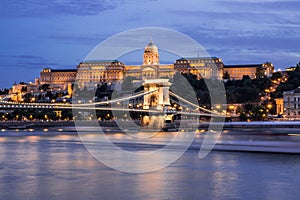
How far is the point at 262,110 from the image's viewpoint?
62812 mm

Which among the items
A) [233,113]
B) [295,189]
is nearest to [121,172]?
[295,189]

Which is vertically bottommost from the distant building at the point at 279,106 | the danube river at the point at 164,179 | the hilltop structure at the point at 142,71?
the danube river at the point at 164,179

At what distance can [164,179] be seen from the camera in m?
15.0

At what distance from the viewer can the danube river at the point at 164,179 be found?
42.2 ft

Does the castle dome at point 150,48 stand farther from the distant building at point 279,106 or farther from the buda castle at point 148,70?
the distant building at point 279,106

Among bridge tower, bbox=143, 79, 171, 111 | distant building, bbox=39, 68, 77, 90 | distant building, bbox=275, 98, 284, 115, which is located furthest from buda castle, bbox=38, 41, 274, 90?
bridge tower, bbox=143, 79, 171, 111

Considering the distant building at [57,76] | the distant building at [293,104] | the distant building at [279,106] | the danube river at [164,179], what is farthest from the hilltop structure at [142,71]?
the danube river at [164,179]

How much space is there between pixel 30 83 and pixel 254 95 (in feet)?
241

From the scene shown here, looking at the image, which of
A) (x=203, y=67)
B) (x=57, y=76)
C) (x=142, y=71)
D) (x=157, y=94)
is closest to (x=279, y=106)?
(x=157, y=94)

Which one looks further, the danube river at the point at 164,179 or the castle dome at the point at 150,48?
the castle dome at the point at 150,48

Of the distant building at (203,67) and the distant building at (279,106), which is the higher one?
the distant building at (203,67)

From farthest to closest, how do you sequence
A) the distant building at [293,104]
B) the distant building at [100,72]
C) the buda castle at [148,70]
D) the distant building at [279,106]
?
the distant building at [100,72] < the buda castle at [148,70] < the distant building at [279,106] < the distant building at [293,104]

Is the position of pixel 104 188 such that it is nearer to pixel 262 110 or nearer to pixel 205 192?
pixel 205 192

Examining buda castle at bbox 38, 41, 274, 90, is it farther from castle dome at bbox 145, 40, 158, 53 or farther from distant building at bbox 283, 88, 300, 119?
distant building at bbox 283, 88, 300, 119
